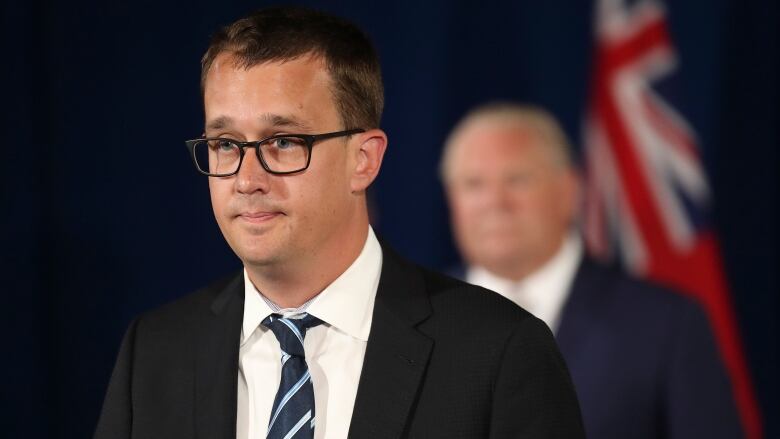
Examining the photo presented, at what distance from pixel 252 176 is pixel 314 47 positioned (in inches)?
8.6

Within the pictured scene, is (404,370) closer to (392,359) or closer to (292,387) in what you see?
(392,359)

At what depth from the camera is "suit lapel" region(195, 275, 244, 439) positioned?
177 centimetres

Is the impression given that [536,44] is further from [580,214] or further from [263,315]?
[263,315]

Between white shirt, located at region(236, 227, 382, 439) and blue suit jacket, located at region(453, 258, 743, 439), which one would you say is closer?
white shirt, located at region(236, 227, 382, 439)

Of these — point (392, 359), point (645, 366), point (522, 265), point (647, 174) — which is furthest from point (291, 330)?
point (647, 174)

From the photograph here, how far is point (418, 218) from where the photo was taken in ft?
14.0

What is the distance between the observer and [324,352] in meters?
1.82

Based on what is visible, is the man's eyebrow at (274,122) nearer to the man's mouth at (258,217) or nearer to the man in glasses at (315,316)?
the man in glasses at (315,316)

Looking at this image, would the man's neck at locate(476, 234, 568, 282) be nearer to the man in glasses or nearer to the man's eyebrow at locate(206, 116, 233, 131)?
the man in glasses

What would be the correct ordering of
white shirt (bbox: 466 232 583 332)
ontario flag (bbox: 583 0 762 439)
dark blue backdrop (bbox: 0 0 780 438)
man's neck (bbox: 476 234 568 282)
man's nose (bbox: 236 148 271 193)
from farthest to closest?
ontario flag (bbox: 583 0 762 439), man's neck (bbox: 476 234 568 282), white shirt (bbox: 466 232 583 332), dark blue backdrop (bbox: 0 0 780 438), man's nose (bbox: 236 148 271 193)

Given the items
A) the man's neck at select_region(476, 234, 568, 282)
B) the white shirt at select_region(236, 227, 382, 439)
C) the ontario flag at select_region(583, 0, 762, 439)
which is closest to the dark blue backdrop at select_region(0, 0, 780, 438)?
the ontario flag at select_region(583, 0, 762, 439)

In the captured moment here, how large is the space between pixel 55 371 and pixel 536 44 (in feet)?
6.56

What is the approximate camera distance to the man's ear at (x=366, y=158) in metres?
1.82

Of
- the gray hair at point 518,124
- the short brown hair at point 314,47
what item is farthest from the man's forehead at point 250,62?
the gray hair at point 518,124
